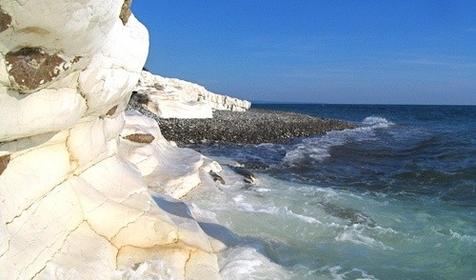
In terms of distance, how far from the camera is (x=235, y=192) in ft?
41.6

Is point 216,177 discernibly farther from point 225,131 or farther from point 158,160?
point 225,131

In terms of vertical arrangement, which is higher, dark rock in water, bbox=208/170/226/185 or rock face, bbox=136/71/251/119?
rock face, bbox=136/71/251/119

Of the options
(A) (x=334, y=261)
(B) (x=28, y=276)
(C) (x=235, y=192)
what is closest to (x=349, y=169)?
(C) (x=235, y=192)

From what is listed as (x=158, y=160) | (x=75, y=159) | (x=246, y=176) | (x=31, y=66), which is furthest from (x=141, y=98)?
(x=31, y=66)

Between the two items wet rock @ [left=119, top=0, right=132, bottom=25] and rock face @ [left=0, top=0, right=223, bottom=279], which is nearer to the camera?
rock face @ [left=0, top=0, right=223, bottom=279]

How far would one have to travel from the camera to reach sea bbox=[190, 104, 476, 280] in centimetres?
777

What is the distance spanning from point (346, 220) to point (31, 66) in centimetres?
796

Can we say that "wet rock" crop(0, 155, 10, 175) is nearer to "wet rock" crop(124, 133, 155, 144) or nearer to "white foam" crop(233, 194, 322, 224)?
"white foam" crop(233, 194, 322, 224)

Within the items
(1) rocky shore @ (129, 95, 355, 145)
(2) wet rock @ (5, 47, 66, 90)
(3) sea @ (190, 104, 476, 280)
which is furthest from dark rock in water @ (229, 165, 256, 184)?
(2) wet rock @ (5, 47, 66, 90)

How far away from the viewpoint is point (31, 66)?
4.66 m

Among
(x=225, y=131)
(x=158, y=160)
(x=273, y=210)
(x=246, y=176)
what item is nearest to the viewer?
(x=273, y=210)

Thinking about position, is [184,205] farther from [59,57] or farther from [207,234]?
[59,57]

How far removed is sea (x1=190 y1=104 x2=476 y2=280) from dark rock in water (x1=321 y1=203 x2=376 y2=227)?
Answer: 0.08 ft

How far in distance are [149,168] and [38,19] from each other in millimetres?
7505
